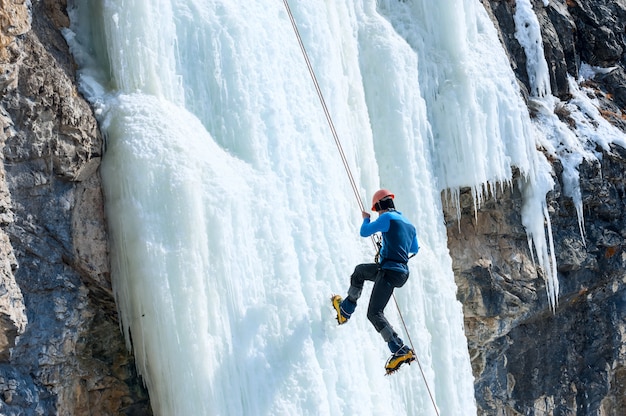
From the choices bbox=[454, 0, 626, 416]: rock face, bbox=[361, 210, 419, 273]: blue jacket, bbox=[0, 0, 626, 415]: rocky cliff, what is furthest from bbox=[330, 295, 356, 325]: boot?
bbox=[454, 0, 626, 416]: rock face

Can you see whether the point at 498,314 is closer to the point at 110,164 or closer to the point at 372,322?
the point at 372,322

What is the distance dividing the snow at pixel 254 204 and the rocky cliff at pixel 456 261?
34 centimetres

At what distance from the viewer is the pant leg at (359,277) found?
8.13 meters

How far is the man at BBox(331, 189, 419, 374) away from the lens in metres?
7.97

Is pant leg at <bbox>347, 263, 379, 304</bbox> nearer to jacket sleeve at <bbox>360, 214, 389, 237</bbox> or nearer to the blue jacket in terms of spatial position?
the blue jacket

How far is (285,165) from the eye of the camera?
27.9 ft

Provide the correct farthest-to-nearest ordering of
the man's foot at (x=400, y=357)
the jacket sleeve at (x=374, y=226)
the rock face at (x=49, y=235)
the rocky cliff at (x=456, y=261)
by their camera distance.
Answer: the man's foot at (x=400, y=357) → the jacket sleeve at (x=374, y=226) → the rocky cliff at (x=456, y=261) → the rock face at (x=49, y=235)

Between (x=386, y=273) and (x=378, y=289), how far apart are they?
0.16 m

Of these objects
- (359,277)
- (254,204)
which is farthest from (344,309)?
(254,204)

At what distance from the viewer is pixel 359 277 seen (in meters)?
8.16

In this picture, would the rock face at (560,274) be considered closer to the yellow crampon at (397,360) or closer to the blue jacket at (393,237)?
the blue jacket at (393,237)

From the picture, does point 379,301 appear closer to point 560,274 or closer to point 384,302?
point 384,302

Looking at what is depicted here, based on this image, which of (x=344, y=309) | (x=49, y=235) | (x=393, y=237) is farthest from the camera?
(x=344, y=309)

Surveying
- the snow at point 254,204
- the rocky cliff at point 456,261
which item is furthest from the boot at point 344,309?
the rocky cliff at point 456,261
